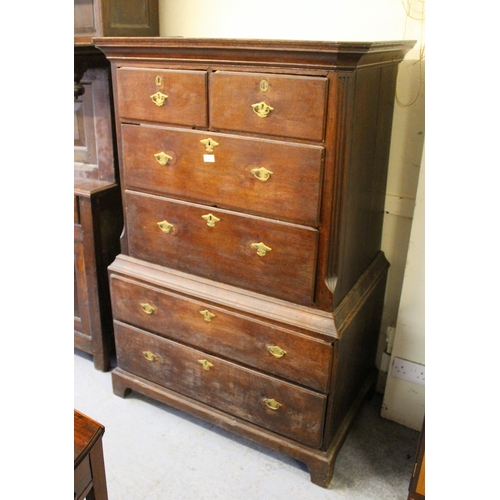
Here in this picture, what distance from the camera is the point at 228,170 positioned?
5.73 ft

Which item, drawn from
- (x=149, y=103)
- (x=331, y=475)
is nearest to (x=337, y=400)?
(x=331, y=475)

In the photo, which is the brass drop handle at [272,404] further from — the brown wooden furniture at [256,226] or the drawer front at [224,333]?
the drawer front at [224,333]

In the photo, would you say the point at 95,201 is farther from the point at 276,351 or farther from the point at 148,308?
the point at 276,351

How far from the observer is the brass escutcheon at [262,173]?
1663 millimetres

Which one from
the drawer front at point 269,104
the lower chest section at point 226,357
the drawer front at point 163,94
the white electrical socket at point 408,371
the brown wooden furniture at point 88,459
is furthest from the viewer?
the white electrical socket at point 408,371

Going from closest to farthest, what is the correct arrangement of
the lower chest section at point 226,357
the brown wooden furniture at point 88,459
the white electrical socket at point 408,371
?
the brown wooden furniture at point 88,459 < the lower chest section at point 226,357 < the white electrical socket at point 408,371

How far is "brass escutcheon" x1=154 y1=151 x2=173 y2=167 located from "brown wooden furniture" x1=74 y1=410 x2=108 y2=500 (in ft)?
3.42

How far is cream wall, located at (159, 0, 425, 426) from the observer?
1.97m

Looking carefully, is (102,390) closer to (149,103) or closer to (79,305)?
(79,305)

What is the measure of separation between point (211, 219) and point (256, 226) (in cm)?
19

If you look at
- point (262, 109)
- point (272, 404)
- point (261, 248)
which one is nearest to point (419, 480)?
point (272, 404)

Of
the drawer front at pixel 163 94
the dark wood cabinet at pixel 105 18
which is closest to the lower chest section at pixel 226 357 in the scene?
the drawer front at pixel 163 94
